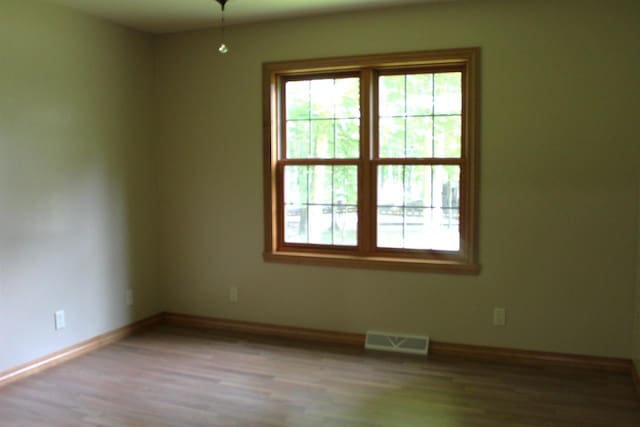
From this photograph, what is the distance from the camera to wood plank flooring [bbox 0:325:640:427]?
115 inches

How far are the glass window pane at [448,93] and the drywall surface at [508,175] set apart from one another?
0.72ft

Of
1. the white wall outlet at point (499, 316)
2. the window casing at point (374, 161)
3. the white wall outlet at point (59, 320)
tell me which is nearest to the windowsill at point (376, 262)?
the window casing at point (374, 161)

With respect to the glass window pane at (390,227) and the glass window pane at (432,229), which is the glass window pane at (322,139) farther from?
the glass window pane at (432,229)

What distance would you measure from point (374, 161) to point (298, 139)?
0.68 m

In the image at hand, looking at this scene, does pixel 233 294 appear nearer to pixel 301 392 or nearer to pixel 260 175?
pixel 260 175

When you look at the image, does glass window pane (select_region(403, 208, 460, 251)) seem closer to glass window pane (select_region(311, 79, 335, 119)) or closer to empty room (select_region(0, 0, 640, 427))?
empty room (select_region(0, 0, 640, 427))

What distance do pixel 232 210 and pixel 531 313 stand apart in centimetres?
242

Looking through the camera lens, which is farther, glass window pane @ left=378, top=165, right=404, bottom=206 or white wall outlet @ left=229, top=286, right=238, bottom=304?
white wall outlet @ left=229, top=286, right=238, bottom=304

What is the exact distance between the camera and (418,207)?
13.4ft

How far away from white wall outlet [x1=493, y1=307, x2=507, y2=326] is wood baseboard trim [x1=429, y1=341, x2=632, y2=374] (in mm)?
181

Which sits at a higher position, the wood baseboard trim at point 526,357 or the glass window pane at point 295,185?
the glass window pane at point 295,185

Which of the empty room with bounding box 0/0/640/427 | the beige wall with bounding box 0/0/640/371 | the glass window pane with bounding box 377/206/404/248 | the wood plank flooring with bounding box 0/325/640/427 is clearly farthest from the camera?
the glass window pane with bounding box 377/206/404/248

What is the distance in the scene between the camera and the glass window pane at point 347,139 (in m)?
4.18

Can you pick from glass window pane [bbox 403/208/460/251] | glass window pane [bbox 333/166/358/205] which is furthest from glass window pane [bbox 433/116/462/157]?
glass window pane [bbox 333/166/358/205]
